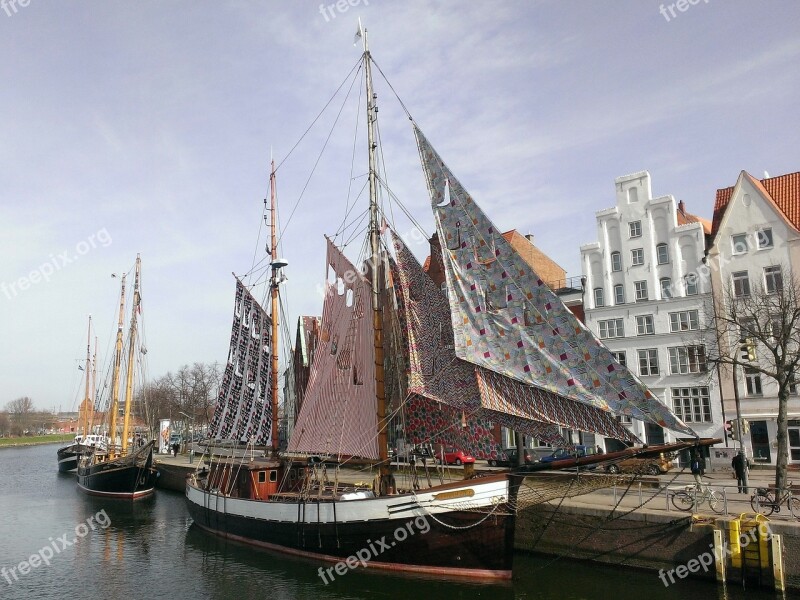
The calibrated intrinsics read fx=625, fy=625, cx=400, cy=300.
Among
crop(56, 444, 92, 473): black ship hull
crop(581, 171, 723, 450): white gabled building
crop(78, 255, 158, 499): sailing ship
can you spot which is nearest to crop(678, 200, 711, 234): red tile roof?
crop(581, 171, 723, 450): white gabled building

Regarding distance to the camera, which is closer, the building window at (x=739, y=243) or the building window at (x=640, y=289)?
the building window at (x=739, y=243)

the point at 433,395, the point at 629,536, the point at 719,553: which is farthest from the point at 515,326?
the point at 719,553

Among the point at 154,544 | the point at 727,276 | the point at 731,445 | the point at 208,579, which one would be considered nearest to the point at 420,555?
the point at 208,579

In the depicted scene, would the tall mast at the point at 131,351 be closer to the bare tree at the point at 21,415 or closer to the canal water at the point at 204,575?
the canal water at the point at 204,575

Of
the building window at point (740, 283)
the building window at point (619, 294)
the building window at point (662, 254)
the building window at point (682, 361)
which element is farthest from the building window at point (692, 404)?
the building window at point (662, 254)

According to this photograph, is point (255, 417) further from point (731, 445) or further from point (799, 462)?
point (799, 462)

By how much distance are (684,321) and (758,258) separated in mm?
5695

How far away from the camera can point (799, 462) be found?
1366 inches

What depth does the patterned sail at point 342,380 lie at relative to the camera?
23.6m

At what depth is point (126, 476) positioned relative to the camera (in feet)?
146

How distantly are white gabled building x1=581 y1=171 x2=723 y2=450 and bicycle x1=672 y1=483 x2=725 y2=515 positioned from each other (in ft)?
59.7

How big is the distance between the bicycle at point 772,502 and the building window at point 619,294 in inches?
930

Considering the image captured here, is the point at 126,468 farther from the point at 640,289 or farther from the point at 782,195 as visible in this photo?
the point at 782,195

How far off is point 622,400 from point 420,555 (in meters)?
8.96
